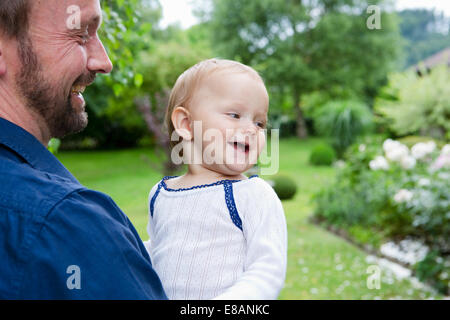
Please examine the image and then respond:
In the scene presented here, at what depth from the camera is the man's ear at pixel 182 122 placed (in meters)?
1.44

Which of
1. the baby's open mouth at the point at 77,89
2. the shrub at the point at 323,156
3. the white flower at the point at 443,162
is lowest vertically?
the shrub at the point at 323,156

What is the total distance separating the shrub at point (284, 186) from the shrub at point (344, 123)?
20.3 feet

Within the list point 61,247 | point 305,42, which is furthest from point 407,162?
point 305,42

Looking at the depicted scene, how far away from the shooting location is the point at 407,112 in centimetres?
1659

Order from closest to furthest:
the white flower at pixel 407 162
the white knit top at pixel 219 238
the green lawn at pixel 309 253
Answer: the white knit top at pixel 219 238 → the green lawn at pixel 309 253 → the white flower at pixel 407 162

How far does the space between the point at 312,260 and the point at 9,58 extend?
5.68 meters

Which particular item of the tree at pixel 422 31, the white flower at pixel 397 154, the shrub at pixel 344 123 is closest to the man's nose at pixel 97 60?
the white flower at pixel 397 154

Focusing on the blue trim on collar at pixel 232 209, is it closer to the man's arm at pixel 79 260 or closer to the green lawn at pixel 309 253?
the man's arm at pixel 79 260

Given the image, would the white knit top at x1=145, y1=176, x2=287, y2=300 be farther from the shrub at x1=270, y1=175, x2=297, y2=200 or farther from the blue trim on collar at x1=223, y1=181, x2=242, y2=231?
the shrub at x1=270, y1=175, x2=297, y2=200

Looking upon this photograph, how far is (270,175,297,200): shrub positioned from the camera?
10.7m

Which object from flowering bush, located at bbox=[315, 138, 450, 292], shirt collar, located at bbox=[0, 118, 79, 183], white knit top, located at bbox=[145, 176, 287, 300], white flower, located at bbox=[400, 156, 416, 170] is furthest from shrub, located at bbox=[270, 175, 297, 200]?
shirt collar, located at bbox=[0, 118, 79, 183]

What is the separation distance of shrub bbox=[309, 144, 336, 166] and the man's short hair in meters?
16.2
